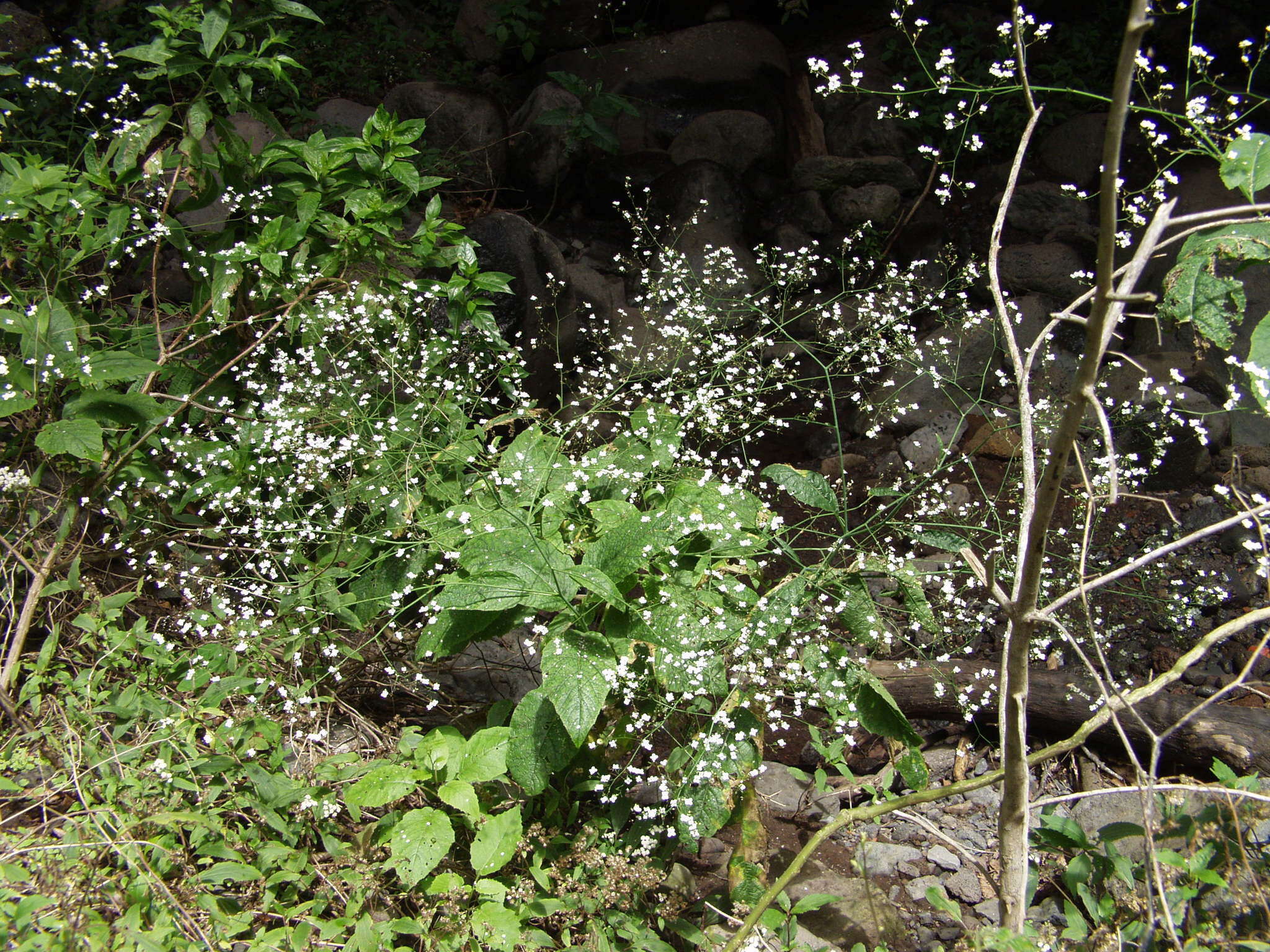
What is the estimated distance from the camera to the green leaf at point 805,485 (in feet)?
7.30

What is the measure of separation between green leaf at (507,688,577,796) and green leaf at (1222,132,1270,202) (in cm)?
167

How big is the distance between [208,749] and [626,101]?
4214 millimetres

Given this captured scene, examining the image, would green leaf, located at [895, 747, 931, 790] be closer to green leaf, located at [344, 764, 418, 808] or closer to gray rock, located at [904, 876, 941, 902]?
gray rock, located at [904, 876, 941, 902]

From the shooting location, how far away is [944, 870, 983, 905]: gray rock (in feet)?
8.16

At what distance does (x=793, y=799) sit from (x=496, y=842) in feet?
3.74

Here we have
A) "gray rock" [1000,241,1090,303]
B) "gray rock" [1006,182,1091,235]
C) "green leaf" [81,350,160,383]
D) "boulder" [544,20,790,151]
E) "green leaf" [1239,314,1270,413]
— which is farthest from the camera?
"boulder" [544,20,790,151]

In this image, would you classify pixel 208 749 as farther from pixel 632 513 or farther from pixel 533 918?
pixel 632 513

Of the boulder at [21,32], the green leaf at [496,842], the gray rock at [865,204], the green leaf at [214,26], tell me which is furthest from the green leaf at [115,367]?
the gray rock at [865,204]

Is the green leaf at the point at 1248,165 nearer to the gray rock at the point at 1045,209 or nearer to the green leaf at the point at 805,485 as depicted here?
the green leaf at the point at 805,485

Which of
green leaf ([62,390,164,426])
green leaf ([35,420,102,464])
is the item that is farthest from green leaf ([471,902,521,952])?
green leaf ([62,390,164,426])

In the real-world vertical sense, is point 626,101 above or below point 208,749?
above

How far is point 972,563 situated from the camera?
179cm

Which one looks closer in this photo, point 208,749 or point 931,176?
point 208,749

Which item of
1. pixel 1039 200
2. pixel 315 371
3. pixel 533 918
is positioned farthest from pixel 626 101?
pixel 533 918
